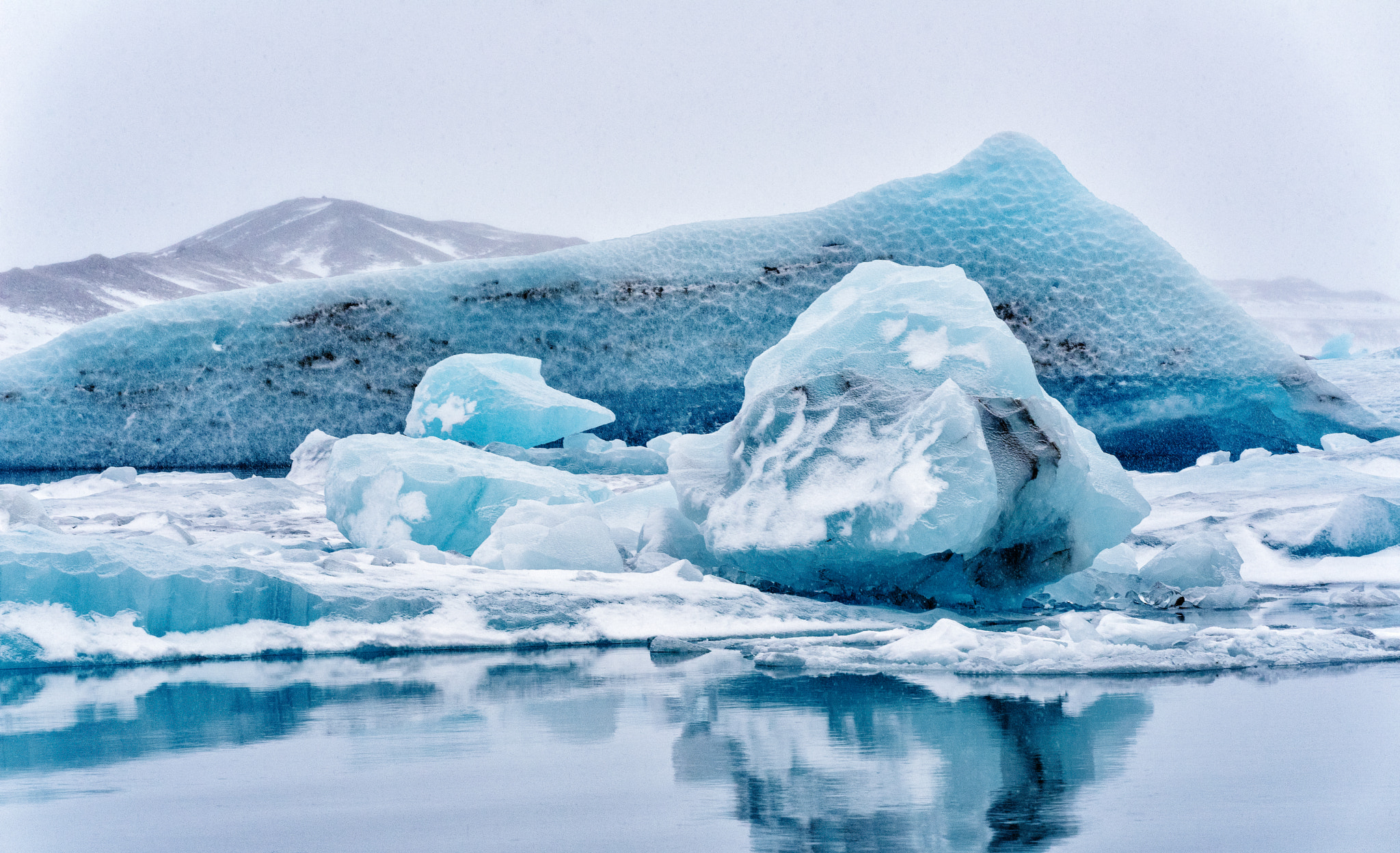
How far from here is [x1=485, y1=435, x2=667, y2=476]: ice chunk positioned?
24.8 ft

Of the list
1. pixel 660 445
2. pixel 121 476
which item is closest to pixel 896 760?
pixel 660 445

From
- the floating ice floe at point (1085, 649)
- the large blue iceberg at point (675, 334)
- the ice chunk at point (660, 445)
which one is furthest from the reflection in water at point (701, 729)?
the large blue iceberg at point (675, 334)

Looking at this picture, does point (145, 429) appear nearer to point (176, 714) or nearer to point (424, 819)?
point (176, 714)

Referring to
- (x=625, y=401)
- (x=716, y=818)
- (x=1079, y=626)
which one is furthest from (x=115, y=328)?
(x=716, y=818)

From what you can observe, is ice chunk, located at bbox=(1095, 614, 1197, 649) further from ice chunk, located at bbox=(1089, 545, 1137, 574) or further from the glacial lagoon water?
ice chunk, located at bbox=(1089, 545, 1137, 574)

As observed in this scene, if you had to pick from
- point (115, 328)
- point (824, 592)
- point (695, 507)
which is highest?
point (115, 328)

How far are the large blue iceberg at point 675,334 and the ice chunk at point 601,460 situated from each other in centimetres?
196

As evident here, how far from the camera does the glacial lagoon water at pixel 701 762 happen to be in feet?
4.07

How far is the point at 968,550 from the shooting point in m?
3.24

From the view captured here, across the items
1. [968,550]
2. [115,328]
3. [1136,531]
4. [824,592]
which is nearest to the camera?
[968,550]

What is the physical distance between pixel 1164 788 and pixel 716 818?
530 millimetres

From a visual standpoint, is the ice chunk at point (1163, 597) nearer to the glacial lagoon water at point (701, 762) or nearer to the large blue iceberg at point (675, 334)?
the glacial lagoon water at point (701, 762)

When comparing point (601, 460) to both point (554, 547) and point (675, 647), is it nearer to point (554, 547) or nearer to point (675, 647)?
point (554, 547)

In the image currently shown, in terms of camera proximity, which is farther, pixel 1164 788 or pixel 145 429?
pixel 145 429
